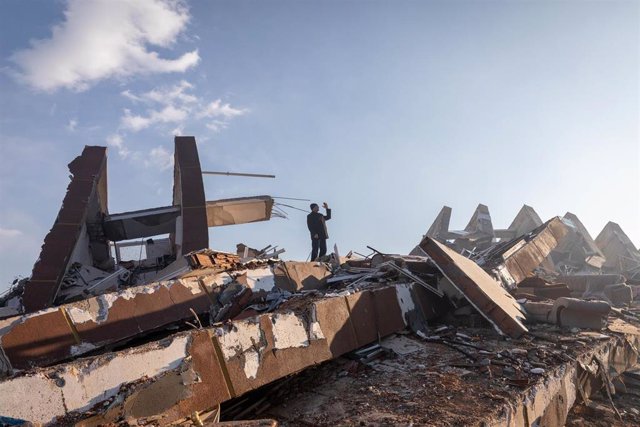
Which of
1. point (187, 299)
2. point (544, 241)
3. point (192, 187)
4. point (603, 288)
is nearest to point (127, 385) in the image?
point (187, 299)

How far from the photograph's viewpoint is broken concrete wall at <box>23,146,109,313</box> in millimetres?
7695

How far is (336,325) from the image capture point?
13.5 feet

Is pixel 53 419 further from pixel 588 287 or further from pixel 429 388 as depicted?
pixel 588 287

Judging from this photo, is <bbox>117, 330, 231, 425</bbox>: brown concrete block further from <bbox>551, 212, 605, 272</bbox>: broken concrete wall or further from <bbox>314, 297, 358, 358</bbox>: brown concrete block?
<bbox>551, 212, 605, 272</bbox>: broken concrete wall

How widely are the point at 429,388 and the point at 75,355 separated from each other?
3.31 metres

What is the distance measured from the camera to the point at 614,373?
5.17 metres

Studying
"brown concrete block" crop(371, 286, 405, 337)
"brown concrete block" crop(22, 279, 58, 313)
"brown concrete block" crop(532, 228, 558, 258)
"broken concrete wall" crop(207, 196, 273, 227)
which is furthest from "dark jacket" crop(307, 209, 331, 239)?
"brown concrete block" crop(22, 279, 58, 313)

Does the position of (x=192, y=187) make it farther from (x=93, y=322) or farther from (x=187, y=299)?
(x=93, y=322)

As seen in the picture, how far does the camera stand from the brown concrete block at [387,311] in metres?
4.80

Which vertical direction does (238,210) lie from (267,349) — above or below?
above

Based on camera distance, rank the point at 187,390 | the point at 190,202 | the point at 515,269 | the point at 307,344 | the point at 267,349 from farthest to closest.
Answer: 1. the point at 190,202
2. the point at 515,269
3. the point at 307,344
4. the point at 267,349
5. the point at 187,390

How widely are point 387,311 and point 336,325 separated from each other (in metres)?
1.05

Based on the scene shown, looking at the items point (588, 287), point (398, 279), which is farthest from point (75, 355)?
point (588, 287)

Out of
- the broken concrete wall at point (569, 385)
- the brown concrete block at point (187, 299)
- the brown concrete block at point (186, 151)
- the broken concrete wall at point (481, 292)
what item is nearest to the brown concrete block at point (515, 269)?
the broken concrete wall at point (481, 292)
